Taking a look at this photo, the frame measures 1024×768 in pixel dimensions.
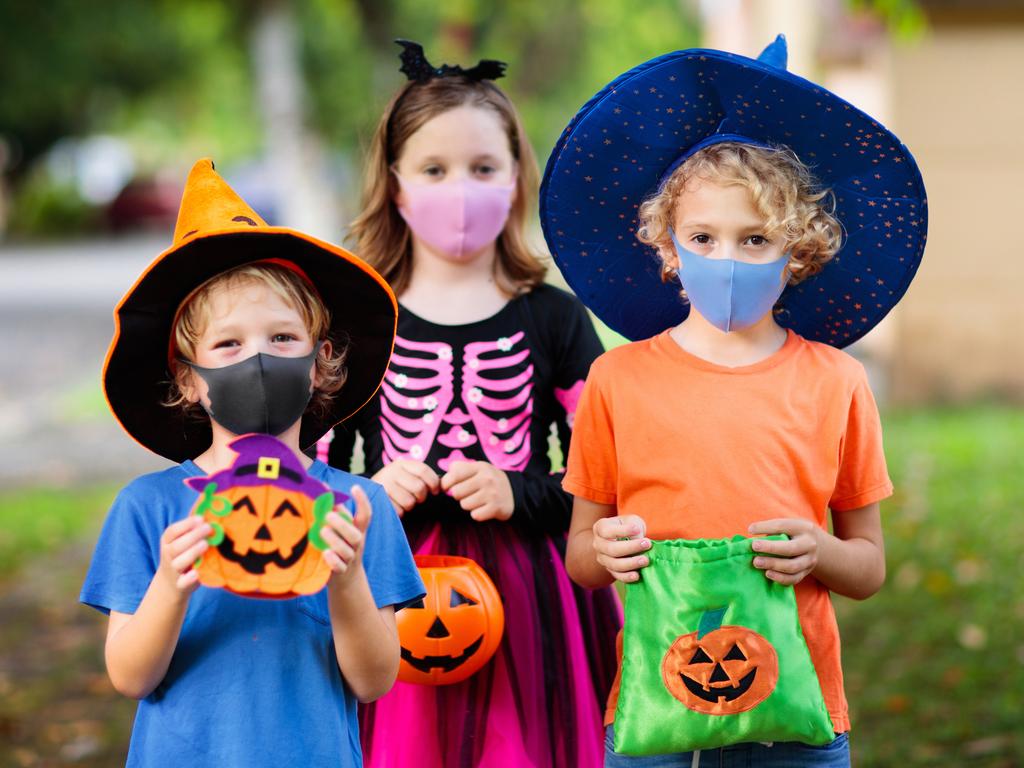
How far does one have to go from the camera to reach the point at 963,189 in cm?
1175

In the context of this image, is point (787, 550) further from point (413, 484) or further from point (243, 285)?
point (243, 285)

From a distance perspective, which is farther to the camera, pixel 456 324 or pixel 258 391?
pixel 456 324

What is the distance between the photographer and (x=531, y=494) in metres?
3.36

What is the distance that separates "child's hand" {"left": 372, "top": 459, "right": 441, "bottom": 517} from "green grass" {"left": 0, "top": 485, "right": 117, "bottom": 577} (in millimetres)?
5893

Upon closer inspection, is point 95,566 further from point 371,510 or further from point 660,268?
point 660,268

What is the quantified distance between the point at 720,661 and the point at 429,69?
180cm

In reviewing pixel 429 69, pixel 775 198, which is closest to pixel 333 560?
pixel 775 198

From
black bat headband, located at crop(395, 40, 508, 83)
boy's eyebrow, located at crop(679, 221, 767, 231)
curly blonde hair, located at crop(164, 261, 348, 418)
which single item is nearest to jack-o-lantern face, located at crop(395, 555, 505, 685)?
curly blonde hair, located at crop(164, 261, 348, 418)

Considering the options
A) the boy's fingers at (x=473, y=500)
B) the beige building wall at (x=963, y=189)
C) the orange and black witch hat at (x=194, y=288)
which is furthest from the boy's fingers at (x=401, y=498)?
the beige building wall at (x=963, y=189)

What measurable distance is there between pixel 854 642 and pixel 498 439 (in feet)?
12.1

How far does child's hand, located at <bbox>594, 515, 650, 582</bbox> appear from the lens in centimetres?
267

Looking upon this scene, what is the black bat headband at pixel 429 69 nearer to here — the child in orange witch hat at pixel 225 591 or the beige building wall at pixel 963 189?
the child in orange witch hat at pixel 225 591

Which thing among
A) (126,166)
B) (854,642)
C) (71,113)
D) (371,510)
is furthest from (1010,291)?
(126,166)

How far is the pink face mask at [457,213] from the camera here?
3.46m
